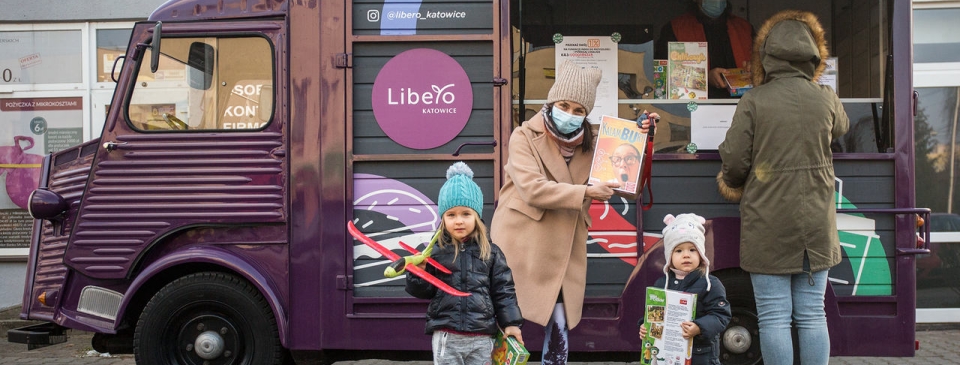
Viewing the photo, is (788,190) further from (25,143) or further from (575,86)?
(25,143)

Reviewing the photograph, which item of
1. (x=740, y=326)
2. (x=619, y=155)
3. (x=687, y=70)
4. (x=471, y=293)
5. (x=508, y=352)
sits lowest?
(x=740, y=326)

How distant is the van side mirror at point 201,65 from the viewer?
5195 millimetres

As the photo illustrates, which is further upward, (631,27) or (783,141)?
(631,27)

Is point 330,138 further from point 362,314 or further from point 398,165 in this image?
point 362,314

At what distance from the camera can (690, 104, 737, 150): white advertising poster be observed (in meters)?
5.14

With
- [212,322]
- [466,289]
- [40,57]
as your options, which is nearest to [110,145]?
[212,322]

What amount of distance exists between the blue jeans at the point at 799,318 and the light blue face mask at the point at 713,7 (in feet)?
6.36

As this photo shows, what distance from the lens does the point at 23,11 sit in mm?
9258

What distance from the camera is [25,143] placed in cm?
946

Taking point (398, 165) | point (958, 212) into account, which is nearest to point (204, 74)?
point (398, 165)

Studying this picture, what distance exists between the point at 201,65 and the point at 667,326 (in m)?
3.01

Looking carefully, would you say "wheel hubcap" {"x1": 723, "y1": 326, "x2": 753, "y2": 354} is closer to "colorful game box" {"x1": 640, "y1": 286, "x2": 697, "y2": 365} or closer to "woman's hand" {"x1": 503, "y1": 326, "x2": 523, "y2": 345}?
"colorful game box" {"x1": 640, "y1": 286, "x2": 697, "y2": 365}

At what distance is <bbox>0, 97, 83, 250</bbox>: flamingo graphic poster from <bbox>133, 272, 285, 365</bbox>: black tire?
5.01 metres

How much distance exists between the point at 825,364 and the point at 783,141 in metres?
1.09
